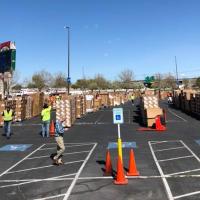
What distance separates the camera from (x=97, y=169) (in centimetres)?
1334

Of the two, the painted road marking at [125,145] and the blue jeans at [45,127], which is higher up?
the blue jeans at [45,127]

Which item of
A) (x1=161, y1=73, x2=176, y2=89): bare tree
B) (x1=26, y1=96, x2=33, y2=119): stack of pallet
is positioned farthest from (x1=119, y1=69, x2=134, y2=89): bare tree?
(x1=26, y1=96, x2=33, y2=119): stack of pallet

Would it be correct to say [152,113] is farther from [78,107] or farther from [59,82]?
[59,82]

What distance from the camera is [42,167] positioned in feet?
46.2

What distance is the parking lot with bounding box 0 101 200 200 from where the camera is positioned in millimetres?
10273

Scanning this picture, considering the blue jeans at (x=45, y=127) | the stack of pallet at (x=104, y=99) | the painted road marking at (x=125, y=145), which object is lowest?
the painted road marking at (x=125, y=145)

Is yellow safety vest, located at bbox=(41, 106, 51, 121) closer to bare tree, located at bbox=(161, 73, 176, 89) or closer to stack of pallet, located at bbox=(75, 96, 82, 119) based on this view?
stack of pallet, located at bbox=(75, 96, 82, 119)

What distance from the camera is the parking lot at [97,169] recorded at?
10.3m

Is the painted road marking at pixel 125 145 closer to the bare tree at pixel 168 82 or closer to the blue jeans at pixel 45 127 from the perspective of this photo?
the blue jeans at pixel 45 127

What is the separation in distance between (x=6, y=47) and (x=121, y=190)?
48.1 meters

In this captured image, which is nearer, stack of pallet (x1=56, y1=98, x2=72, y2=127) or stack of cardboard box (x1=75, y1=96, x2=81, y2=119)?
stack of pallet (x1=56, y1=98, x2=72, y2=127)

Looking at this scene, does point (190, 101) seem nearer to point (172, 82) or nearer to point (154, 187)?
point (154, 187)

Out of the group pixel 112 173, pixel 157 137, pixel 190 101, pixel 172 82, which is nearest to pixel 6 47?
pixel 190 101

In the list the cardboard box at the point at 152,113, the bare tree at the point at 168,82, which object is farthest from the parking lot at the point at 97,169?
the bare tree at the point at 168,82
